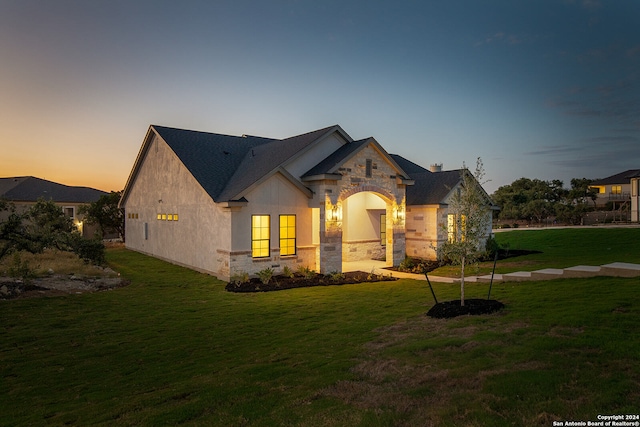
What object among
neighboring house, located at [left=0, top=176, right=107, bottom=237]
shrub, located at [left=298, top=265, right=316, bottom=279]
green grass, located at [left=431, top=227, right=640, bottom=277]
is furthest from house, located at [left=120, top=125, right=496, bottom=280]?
neighboring house, located at [left=0, top=176, right=107, bottom=237]

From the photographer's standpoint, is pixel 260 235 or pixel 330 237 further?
pixel 330 237

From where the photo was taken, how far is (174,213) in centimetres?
2286

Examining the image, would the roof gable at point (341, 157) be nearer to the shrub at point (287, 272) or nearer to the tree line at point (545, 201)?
the shrub at point (287, 272)

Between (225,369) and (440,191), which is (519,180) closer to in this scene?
(440,191)

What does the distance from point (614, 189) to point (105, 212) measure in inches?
2812

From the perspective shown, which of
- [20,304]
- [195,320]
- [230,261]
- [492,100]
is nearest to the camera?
[195,320]

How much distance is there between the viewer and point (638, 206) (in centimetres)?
4731

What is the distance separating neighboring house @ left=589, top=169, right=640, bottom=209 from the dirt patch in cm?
6434

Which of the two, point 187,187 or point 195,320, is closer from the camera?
point 195,320

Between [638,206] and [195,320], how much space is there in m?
55.6

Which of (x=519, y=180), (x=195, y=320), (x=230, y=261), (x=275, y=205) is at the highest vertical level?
(x=519, y=180)

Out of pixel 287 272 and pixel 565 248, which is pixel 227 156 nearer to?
pixel 287 272

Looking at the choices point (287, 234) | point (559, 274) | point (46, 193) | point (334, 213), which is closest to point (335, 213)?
point (334, 213)

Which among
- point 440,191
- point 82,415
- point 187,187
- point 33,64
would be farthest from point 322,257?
point 33,64
